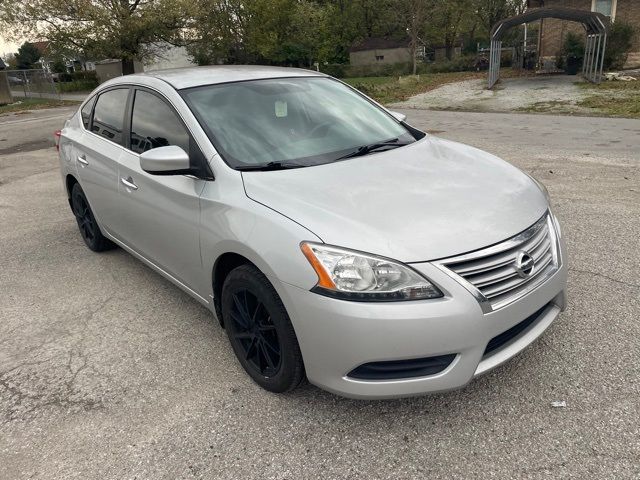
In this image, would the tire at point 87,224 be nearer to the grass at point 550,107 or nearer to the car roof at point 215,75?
the car roof at point 215,75

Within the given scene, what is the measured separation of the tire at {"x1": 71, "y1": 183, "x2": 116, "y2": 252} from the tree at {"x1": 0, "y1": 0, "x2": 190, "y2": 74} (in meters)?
24.4

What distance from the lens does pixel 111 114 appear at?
408 cm

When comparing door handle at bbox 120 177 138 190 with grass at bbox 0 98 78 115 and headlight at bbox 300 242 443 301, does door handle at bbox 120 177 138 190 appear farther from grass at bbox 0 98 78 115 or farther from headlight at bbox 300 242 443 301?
grass at bbox 0 98 78 115

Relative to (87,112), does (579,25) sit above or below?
above

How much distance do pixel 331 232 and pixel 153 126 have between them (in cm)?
183

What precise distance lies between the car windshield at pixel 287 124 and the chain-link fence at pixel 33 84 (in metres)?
30.3

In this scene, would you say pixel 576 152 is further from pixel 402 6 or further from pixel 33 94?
pixel 402 6

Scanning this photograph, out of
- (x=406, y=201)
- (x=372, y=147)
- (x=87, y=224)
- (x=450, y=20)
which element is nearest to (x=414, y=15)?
(x=450, y=20)

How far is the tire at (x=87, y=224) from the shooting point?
4.66 meters

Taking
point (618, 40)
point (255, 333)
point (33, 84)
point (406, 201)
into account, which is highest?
point (618, 40)

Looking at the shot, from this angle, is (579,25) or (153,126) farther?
(579,25)

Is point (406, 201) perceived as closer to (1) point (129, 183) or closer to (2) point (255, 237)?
(2) point (255, 237)

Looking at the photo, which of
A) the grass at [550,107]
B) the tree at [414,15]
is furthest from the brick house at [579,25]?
the grass at [550,107]

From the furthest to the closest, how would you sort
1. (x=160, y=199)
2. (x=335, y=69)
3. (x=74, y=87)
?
(x=335, y=69)
(x=74, y=87)
(x=160, y=199)
